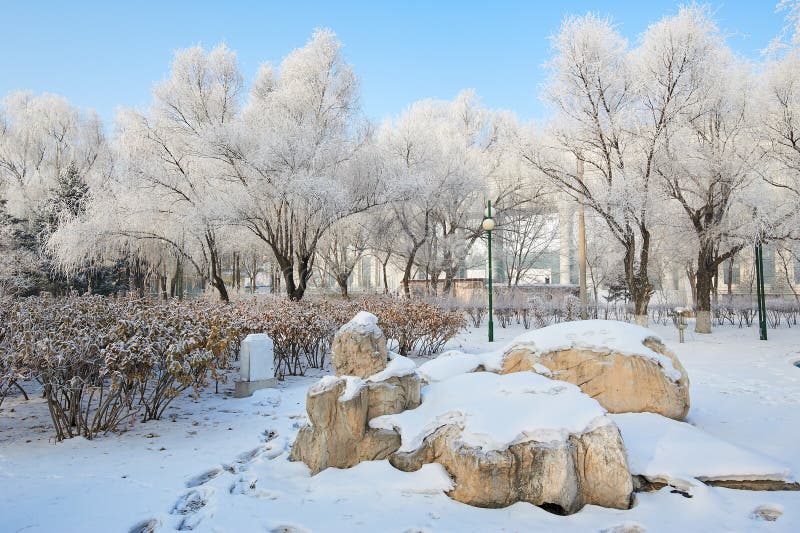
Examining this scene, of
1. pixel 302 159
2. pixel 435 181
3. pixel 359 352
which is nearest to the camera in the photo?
pixel 359 352

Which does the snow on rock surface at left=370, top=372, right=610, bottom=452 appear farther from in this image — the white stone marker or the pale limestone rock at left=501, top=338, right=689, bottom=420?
the white stone marker

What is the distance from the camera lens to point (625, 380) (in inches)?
190

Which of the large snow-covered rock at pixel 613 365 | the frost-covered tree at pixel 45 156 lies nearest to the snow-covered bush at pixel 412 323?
the large snow-covered rock at pixel 613 365

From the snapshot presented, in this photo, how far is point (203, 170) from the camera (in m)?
16.8

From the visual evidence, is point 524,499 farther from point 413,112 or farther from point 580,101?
point 413,112

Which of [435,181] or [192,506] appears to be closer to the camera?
[192,506]

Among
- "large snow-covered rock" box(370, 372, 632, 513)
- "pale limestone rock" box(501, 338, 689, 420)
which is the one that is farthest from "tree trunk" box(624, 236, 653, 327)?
"large snow-covered rock" box(370, 372, 632, 513)

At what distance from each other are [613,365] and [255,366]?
4667mm

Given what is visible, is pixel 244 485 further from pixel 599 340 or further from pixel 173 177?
pixel 173 177

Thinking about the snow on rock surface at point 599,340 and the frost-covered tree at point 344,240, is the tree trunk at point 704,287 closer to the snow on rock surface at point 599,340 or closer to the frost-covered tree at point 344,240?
the snow on rock surface at point 599,340

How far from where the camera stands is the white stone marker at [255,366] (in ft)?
21.6

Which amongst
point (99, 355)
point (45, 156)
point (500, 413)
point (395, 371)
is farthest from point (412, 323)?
point (45, 156)

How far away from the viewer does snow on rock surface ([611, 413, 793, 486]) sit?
3.48 meters

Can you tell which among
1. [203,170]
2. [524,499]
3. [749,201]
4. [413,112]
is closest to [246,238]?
[203,170]
